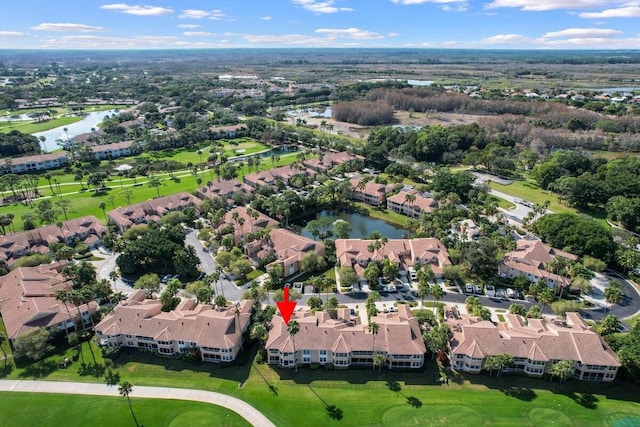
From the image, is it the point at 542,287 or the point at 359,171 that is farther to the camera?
the point at 359,171

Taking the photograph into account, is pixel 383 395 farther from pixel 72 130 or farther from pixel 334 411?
pixel 72 130

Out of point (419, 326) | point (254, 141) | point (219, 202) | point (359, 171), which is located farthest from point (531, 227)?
point (254, 141)

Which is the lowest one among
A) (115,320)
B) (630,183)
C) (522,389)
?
(522,389)

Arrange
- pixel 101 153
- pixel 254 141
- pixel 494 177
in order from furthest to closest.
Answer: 1. pixel 254 141
2. pixel 101 153
3. pixel 494 177

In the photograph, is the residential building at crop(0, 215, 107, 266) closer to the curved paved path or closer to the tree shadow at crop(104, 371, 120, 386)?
the curved paved path

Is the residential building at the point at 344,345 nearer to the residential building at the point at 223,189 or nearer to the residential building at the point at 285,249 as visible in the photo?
the residential building at the point at 285,249

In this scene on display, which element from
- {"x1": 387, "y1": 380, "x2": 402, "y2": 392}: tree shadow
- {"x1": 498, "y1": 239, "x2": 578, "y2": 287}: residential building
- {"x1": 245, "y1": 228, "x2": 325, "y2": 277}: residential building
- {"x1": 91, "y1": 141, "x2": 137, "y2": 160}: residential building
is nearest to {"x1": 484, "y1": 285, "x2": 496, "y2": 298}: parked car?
{"x1": 498, "y1": 239, "x2": 578, "y2": 287}: residential building

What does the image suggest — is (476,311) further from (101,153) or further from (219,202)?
(101,153)

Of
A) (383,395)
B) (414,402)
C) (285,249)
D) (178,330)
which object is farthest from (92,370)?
(414,402)
